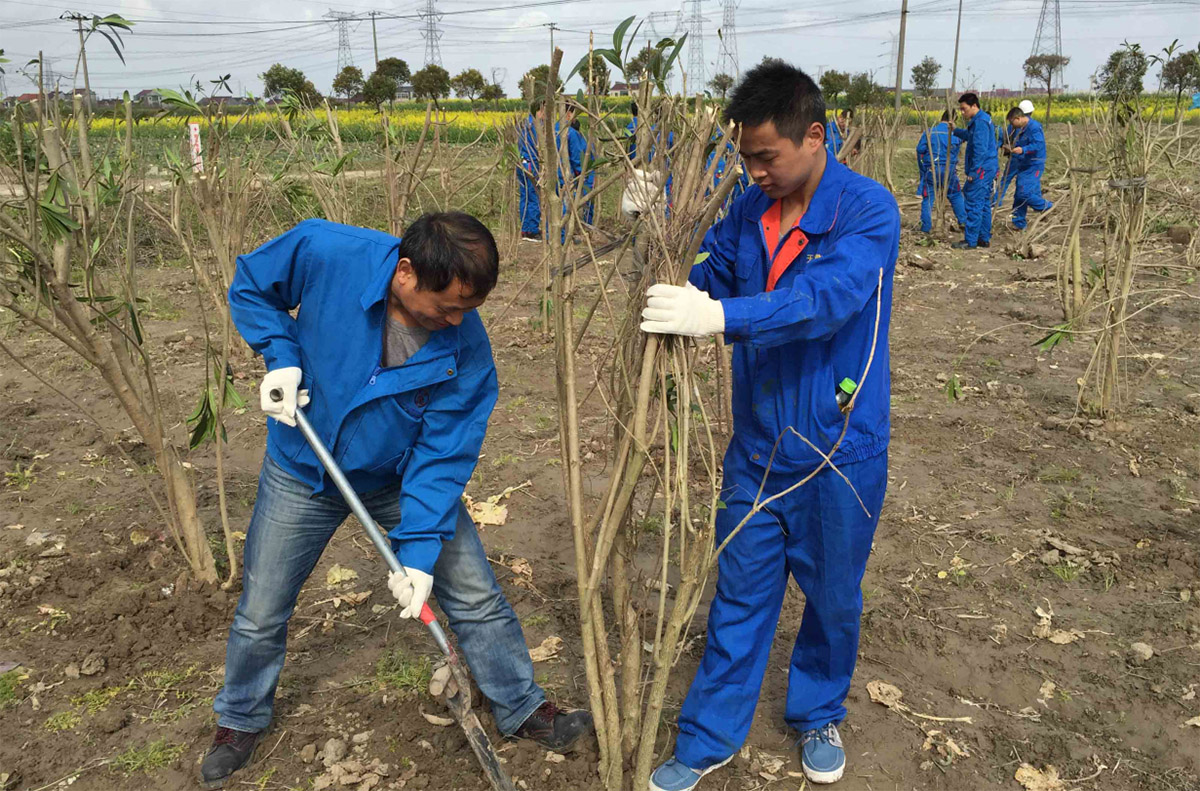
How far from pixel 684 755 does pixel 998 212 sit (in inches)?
464

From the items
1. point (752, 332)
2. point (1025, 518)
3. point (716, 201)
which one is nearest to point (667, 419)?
point (752, 332)

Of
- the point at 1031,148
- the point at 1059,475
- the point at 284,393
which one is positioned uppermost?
the point at 1031,148

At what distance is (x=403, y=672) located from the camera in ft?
9.36

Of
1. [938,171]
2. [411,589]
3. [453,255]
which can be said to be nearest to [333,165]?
[453,255]

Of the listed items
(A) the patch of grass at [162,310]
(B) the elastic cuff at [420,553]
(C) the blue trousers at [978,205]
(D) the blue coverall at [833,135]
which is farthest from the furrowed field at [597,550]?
(C) the blue trousers at [978,205]

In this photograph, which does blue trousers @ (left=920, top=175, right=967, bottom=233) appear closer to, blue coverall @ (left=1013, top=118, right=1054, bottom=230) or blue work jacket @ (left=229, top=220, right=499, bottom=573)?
blue coverall @ (left=1013, top=118, right=1054, bottom=230)

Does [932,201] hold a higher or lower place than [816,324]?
lower

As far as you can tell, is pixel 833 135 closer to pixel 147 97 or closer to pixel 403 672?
pixel 147 97

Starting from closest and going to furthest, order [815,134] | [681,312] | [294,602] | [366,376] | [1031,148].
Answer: [681,312] < [815,134] < [366,376] < [294,602] < [1031,148]

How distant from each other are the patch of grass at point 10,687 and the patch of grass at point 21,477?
5.18 feet

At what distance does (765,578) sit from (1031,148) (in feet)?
33.0

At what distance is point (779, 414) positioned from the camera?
2.18m

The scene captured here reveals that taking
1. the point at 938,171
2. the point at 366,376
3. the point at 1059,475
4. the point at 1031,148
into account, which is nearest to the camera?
the point at 366,376

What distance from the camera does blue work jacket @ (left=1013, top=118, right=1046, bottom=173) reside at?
411 inches
